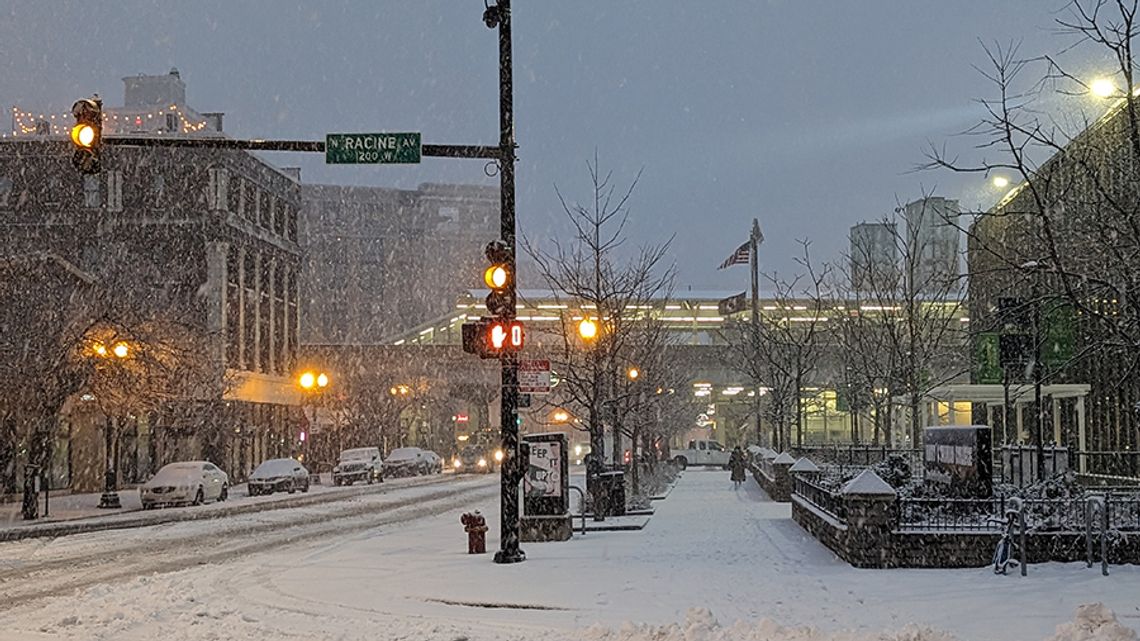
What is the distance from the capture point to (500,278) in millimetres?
16797

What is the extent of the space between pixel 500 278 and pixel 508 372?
4.62 ft

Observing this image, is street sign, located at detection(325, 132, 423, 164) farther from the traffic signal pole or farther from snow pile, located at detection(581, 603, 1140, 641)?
snow pile, located at detection(581, 603, 1140, 641)

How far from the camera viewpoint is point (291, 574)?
17.0 m

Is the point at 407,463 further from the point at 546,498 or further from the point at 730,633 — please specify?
the point at 730,633

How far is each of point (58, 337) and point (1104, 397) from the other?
1164 inches

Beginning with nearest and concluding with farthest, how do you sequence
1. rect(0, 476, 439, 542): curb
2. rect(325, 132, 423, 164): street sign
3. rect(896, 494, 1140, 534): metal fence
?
rect(896, 494, 1140, 534): metal fence < rect(325, 132, 423, 164): street sign < rect(0, 476, 439, 542): curb

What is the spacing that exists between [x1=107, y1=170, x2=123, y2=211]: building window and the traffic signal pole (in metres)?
42.9

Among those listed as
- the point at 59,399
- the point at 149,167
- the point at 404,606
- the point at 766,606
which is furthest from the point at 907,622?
the point at 149,167

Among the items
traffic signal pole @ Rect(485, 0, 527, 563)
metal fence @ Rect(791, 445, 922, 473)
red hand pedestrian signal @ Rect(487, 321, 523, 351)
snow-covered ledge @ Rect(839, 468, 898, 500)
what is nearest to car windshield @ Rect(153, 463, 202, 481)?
metal fence @ Rect(791, 445, 922, 473)

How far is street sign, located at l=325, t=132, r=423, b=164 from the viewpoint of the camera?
54.5ft

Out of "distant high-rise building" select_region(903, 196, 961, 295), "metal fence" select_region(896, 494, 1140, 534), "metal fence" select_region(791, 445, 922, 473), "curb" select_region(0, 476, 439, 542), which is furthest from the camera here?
"metal fence" select_region(791, 445, 922, 473)

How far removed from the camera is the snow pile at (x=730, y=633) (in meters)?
10.7

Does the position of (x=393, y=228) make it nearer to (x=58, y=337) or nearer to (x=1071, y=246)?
(x=58, y=337)

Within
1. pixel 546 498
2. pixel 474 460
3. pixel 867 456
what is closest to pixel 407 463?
pixel 474 460
